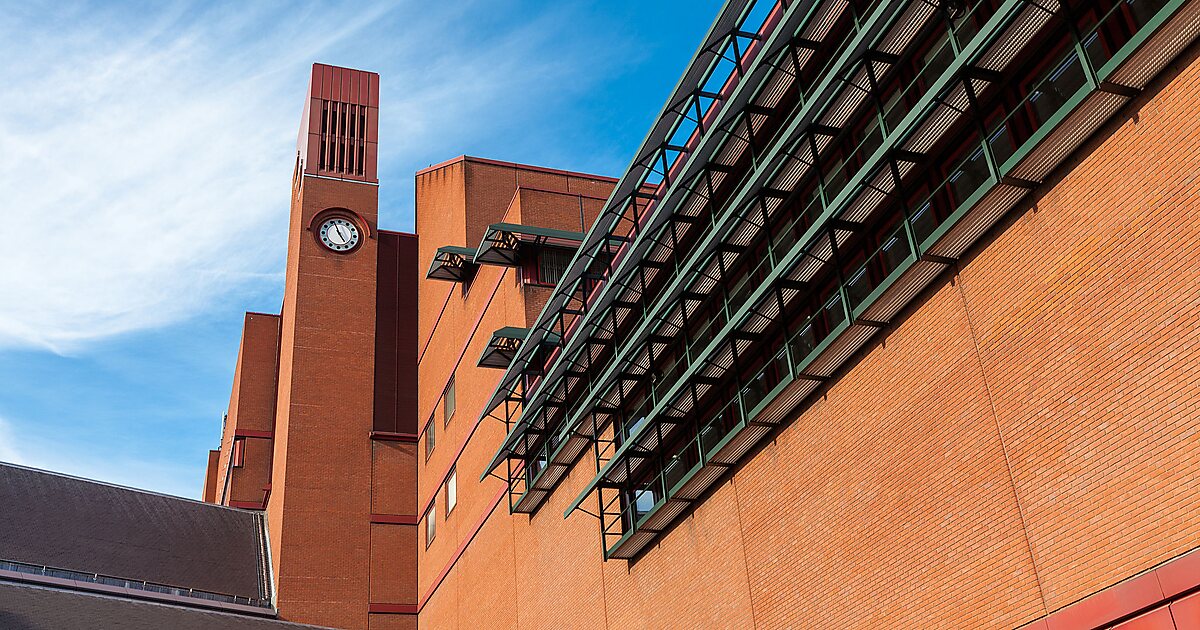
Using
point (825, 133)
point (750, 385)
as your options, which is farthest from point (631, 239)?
point (825, 133)

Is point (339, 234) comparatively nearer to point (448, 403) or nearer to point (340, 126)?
point (340, 126)

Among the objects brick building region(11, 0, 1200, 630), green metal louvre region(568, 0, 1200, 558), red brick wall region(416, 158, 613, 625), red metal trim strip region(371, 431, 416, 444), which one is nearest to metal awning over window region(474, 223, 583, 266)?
brick building region(11, 0, 1200, 630)

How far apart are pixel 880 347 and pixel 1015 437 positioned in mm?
3103

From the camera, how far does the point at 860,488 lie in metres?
16.0

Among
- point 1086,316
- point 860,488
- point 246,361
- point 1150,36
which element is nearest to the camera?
point 1150,36

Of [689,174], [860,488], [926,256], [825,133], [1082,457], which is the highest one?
[689,174]

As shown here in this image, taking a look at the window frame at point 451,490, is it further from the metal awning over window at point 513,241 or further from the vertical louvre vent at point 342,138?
the vertical louvre vent at point 342,138

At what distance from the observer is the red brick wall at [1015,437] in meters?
11.6

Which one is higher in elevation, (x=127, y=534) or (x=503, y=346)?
(x=127, y=534)

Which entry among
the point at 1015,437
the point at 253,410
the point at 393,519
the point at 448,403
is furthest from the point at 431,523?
the point at 1015,437

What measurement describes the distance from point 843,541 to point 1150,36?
8.09m

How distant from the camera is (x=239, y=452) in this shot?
190 feet

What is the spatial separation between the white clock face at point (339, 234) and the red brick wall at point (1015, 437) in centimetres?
3789

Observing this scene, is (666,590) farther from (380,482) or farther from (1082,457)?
(380,482)
